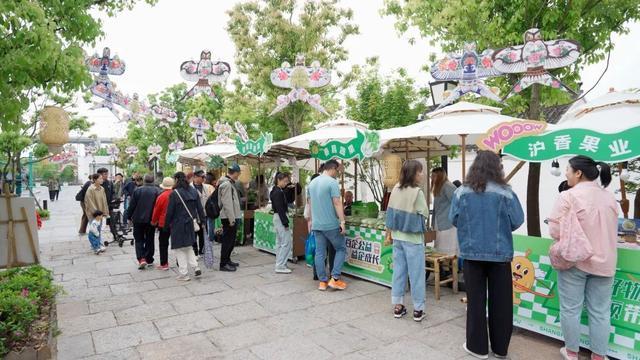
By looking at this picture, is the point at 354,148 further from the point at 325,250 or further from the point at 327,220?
the point at 325,250

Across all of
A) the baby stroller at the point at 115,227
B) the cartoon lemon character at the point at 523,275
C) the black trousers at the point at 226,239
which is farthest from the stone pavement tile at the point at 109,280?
the cartoon lemon character at the point at 523,275

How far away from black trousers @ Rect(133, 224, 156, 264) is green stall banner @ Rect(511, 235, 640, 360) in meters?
5.99

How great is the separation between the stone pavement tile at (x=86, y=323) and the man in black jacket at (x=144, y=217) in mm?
2412

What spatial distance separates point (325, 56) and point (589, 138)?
11.6 metres

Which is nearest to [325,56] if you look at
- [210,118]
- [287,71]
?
[287,71]

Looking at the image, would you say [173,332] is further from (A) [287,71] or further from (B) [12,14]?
(A) [287,71]

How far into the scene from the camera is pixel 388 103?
1018cm

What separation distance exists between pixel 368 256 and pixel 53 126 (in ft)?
14.2

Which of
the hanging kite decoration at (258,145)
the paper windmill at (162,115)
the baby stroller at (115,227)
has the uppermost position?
the paper windmill at (162,115)

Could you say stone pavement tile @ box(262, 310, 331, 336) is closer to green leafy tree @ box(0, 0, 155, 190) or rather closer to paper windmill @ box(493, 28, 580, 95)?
green leafy tree @ box(0, 0, 155, 190)

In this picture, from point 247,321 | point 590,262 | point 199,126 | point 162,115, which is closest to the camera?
point 590,262

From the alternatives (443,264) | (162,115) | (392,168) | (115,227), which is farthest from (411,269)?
(162,115)

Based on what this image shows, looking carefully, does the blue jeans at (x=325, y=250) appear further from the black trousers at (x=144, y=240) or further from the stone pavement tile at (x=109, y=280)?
the black trousers at (x=144, y=240)

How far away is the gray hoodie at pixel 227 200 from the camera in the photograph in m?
6.70
